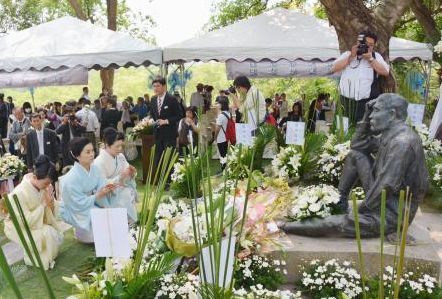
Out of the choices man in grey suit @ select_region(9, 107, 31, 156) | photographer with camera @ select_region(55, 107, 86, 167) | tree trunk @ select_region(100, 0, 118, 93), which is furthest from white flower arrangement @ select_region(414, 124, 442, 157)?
tree trunk @ select_region(100, 0, 118, 93)

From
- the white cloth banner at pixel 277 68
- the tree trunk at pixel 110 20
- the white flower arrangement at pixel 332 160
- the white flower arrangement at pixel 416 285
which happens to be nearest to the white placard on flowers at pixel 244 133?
the white flower arrangement at pixel 332 160

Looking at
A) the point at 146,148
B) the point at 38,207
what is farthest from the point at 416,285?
the point at 146,148

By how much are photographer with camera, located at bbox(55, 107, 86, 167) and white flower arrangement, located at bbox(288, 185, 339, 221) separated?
162 inches

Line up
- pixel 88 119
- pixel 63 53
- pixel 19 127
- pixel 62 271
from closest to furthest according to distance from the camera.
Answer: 1. pixel 62 271
2. pixel 19 127
3. pixel 63 53
4. pixel 88 119

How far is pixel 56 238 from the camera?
403 centimetres

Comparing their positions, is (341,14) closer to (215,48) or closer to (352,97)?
(352,97)

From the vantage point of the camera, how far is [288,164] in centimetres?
493

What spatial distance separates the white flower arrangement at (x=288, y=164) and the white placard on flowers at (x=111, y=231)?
2.80 meters

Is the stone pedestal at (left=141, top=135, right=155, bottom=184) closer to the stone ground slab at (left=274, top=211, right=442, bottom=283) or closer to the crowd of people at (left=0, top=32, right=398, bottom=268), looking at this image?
the crowd of people at (left=0, top=32, right=398, bottom=268)

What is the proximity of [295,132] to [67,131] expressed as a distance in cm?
381

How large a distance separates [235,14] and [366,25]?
8.47 meters

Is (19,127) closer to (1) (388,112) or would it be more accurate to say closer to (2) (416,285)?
(1) (388,112)

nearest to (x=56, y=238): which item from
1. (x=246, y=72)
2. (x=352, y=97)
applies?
(x=352, y=97)

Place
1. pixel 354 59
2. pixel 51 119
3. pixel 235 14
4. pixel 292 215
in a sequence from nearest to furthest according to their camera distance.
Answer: pixel 292 215, pixel 354 59, pixel 51 119, pixel 235 14
